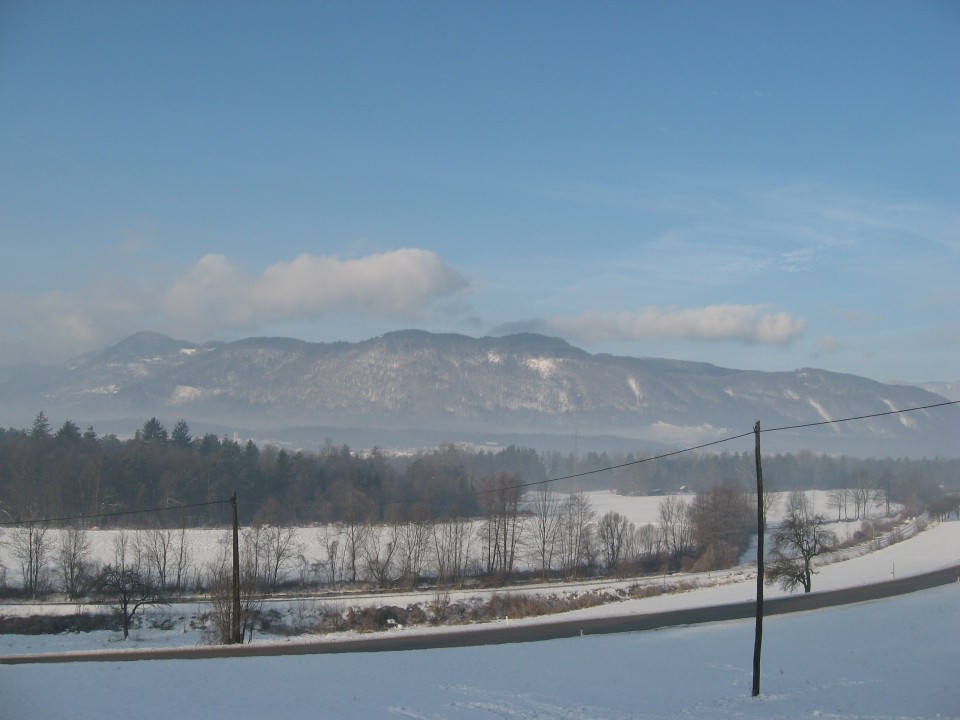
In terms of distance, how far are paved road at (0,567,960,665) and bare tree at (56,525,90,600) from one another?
2399cm

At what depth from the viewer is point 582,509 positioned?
94.6 metres

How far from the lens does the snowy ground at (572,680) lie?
2195 cm

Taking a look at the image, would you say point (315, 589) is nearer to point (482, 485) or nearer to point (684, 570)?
point (684, 570)

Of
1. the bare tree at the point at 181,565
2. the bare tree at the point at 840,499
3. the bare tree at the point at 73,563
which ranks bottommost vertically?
the bare tree at the point at 840,499

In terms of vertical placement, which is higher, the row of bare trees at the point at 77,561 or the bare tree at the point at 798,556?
the bare tree at the point at 798,556

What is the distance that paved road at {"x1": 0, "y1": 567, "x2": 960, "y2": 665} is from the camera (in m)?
36.1

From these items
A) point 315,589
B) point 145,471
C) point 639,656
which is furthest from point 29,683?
point 145,471

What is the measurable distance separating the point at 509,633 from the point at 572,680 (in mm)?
13967

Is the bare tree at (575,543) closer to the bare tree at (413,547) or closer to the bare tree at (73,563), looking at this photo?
A: the bare tree at (413,547)

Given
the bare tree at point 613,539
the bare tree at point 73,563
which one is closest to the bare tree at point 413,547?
the bare tree at point 613,539

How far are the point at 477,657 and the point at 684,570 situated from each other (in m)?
49.9

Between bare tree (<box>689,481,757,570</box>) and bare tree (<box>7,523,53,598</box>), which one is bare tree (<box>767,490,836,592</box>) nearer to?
bare tree (<box>689,481,757,570</box>)

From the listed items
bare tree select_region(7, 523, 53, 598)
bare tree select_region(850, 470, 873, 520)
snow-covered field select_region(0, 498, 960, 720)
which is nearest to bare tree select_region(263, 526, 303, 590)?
bare tree select_region(7, 523, 53, 598)

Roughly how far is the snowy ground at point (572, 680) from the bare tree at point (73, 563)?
116 feet
